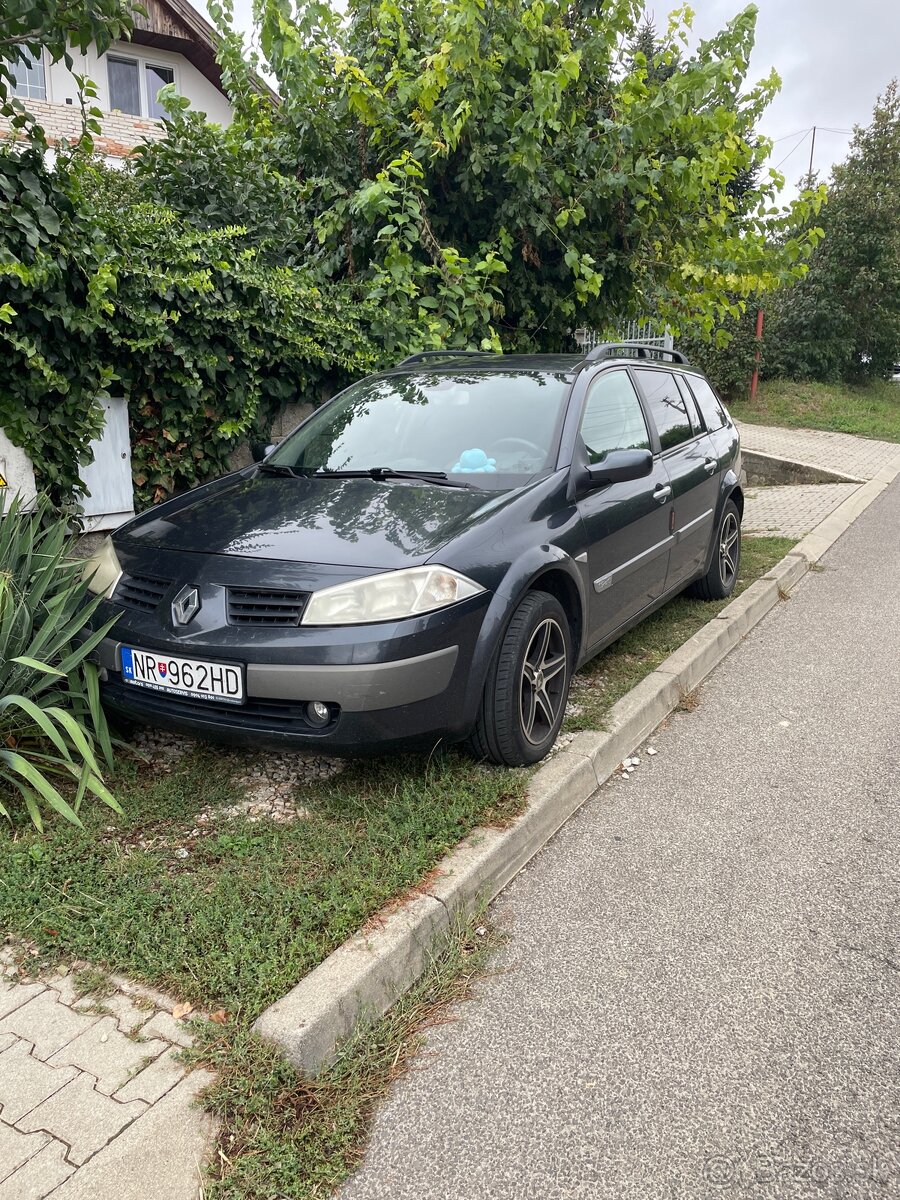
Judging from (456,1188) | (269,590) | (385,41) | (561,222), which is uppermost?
(385,41)

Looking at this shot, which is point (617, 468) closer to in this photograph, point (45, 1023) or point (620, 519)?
point (620, 519)

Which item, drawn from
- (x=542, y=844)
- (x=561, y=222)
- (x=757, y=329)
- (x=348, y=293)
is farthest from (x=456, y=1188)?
(x=757, y=329)

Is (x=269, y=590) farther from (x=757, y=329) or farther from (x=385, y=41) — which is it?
(x=757, y=329)

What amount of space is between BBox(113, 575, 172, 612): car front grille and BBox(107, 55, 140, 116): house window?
1840cm

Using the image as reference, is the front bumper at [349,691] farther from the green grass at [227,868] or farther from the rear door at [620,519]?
the rear door at [620,519]

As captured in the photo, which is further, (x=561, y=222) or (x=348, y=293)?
A: (x=561, y=222)

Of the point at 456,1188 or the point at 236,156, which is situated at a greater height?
the point at 236,156

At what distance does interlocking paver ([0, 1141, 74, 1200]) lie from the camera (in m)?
1.88

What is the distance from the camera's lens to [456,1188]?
196 cm

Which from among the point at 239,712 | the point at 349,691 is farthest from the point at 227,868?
the point at 349,691

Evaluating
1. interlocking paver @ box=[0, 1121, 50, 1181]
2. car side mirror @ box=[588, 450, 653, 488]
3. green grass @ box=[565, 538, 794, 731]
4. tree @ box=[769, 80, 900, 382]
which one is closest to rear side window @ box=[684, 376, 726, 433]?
green grass @ box=[565, 538, 794, 731]

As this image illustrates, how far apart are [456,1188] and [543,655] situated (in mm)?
2040

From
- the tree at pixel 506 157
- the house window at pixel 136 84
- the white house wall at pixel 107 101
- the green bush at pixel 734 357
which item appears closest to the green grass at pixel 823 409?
the green bush at pixel 734 357

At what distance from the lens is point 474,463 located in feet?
13.3
